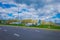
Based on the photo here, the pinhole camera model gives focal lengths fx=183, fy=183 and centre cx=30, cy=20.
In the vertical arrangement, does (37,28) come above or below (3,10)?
below

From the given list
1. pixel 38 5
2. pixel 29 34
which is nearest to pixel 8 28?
pixel 29 34

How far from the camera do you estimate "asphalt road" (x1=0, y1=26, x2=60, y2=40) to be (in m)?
2.65

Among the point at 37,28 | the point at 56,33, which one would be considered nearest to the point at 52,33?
the point at 56,33

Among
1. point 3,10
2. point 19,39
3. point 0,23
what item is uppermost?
point 3,10

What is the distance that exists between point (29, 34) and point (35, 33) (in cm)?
9

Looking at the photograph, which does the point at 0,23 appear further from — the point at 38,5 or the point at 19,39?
the point at 38,5

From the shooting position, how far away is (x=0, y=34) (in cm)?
269

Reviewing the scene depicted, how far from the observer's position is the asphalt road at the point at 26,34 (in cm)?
265

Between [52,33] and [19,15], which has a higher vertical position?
[19,15]

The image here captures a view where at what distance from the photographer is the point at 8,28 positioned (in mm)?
2686

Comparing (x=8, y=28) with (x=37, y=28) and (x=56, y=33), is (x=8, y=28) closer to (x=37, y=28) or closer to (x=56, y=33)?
(x=37, y=28)

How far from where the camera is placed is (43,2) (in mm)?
2668

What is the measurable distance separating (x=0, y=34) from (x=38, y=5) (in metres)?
0.70

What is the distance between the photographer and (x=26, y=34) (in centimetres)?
267
